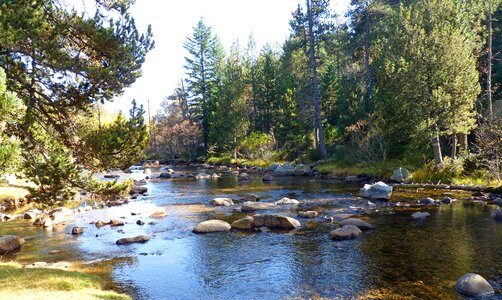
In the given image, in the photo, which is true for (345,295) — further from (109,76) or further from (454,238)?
A: (109,76)

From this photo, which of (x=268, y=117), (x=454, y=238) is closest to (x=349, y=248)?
(x=454, y=238)

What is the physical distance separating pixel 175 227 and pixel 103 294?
9.29m

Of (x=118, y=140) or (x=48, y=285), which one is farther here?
(x=118, y=140)

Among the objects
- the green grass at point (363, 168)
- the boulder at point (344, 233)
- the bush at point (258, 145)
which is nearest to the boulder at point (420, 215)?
the boulder at point (344, 233)

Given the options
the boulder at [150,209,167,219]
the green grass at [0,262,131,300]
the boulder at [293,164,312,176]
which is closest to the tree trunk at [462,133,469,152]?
the boulder at [293,164,312,176]

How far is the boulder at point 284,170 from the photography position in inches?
1613

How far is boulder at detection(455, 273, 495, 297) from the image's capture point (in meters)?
9.84

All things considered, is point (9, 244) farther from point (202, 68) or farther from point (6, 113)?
point (202, 68)

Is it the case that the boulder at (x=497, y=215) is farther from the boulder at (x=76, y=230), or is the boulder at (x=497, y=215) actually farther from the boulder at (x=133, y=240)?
the boulder at (x=76, y=230)

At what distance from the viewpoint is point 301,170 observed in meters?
40.0

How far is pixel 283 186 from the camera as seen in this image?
104 ft

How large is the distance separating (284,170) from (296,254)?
91.0ft

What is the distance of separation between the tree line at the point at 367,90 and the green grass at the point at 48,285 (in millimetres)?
23590

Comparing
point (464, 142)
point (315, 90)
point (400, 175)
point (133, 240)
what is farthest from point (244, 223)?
point (315, 90)
